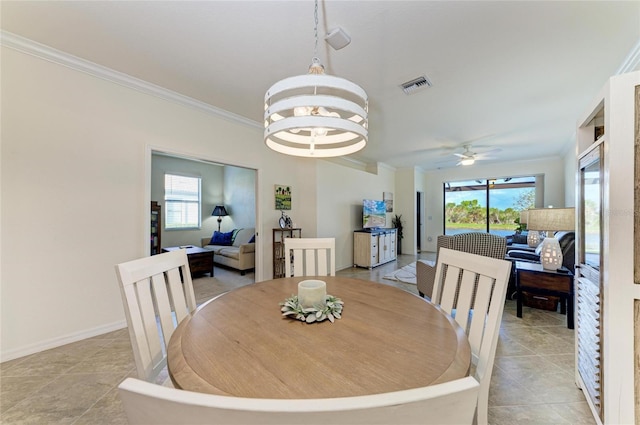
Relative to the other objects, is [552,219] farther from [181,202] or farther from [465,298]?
[181,202]

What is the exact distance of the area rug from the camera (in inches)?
177

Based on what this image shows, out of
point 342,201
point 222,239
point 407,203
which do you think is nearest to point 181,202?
point 222,239

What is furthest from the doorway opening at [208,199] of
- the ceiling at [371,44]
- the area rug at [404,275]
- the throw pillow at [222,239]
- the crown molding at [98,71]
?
the ceiling at [371,44]

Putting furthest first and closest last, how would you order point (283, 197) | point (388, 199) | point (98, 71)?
point (388, 199)
point (283, 197)
point (98, 71)

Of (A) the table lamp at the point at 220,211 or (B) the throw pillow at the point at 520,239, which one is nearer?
(B) the throw pillow at the point at 520,239

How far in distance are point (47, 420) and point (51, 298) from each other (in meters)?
1.18

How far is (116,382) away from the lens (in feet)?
5.85

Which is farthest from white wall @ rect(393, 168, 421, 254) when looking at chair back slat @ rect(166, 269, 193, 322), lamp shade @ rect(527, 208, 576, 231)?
chair back slat @ rect(166, 269, 193, 322)

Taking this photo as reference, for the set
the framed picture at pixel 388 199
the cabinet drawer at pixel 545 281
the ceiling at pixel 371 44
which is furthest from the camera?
the framed picture at pixel 388 199

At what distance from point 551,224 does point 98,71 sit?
480cm

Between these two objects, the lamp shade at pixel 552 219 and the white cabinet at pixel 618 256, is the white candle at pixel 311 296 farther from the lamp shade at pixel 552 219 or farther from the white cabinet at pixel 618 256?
the lamp shade at pixel 552 219

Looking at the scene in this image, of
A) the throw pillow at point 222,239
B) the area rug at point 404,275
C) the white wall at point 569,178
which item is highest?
the white wall at point 569,178

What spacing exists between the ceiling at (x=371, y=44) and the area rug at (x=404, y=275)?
9.46 ft

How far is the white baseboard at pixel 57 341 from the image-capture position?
2025 mm
